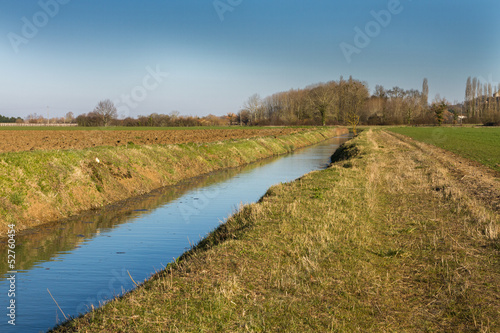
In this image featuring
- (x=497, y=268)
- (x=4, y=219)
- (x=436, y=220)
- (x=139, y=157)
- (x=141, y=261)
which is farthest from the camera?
(x=139, y=157)

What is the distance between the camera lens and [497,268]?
8.45 meters

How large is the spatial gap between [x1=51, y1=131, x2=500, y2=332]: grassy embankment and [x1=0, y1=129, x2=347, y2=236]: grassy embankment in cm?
745

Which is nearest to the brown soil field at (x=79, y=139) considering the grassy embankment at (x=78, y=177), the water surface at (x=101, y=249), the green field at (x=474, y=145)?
the grassy embankment at (x=78, y=177)

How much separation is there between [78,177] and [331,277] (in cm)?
1423

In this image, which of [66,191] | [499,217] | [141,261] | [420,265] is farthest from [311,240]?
[66,191]

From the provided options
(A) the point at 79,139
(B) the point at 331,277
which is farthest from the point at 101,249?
(A) the point at 79,139

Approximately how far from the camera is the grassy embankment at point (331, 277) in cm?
629

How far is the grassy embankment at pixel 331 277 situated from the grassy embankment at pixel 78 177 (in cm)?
745

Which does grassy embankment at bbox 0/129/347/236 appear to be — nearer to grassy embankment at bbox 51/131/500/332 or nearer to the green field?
grassy embankment at bbox 51/131/500/332

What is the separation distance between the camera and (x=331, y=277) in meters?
7.91

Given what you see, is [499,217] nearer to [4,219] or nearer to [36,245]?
[36,245]

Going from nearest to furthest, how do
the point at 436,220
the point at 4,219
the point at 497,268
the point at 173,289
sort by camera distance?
the point at 173,289 → the point at 497,268 → the point at 436,220 → the point at 4,219

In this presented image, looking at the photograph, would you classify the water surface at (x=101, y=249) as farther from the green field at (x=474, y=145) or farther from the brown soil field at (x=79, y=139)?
the green field at (x=474, y=145)

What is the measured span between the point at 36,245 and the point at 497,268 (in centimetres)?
1264
